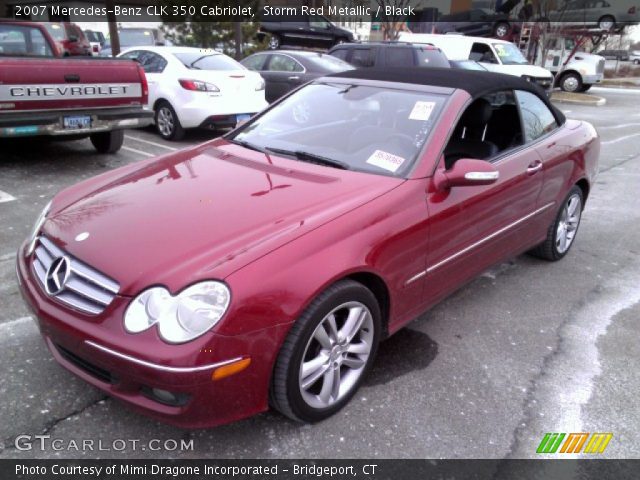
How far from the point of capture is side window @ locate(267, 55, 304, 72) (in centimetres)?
1063

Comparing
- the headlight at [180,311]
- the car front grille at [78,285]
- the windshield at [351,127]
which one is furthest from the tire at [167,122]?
the headlight at [180,311]

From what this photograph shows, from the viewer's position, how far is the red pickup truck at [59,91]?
18.4 feet

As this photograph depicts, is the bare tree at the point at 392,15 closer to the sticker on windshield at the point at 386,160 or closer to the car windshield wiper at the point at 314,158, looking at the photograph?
the car windshield wiper at the point at 314,158

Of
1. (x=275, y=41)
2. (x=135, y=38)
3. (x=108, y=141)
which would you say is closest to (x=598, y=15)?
(x=275, y=41)

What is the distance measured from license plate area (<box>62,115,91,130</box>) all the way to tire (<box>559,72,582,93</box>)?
820 inches

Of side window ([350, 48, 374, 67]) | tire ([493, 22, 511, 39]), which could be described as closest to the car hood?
side window ([350, 48, 374, 67])

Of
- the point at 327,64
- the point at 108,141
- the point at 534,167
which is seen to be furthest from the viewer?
the point at 327,64

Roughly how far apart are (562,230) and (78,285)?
3.77m

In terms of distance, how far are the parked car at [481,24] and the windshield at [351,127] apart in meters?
23.6

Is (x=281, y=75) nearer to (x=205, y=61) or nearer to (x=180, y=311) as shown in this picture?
(x=205, y=61)

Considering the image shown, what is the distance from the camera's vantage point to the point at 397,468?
2.35 meters

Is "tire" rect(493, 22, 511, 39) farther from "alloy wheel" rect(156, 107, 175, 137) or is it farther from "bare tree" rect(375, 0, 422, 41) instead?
"alloy wheel" rect(156, 107, 175, 137)

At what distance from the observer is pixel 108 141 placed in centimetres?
734

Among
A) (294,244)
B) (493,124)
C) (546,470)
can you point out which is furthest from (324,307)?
(493,124)
